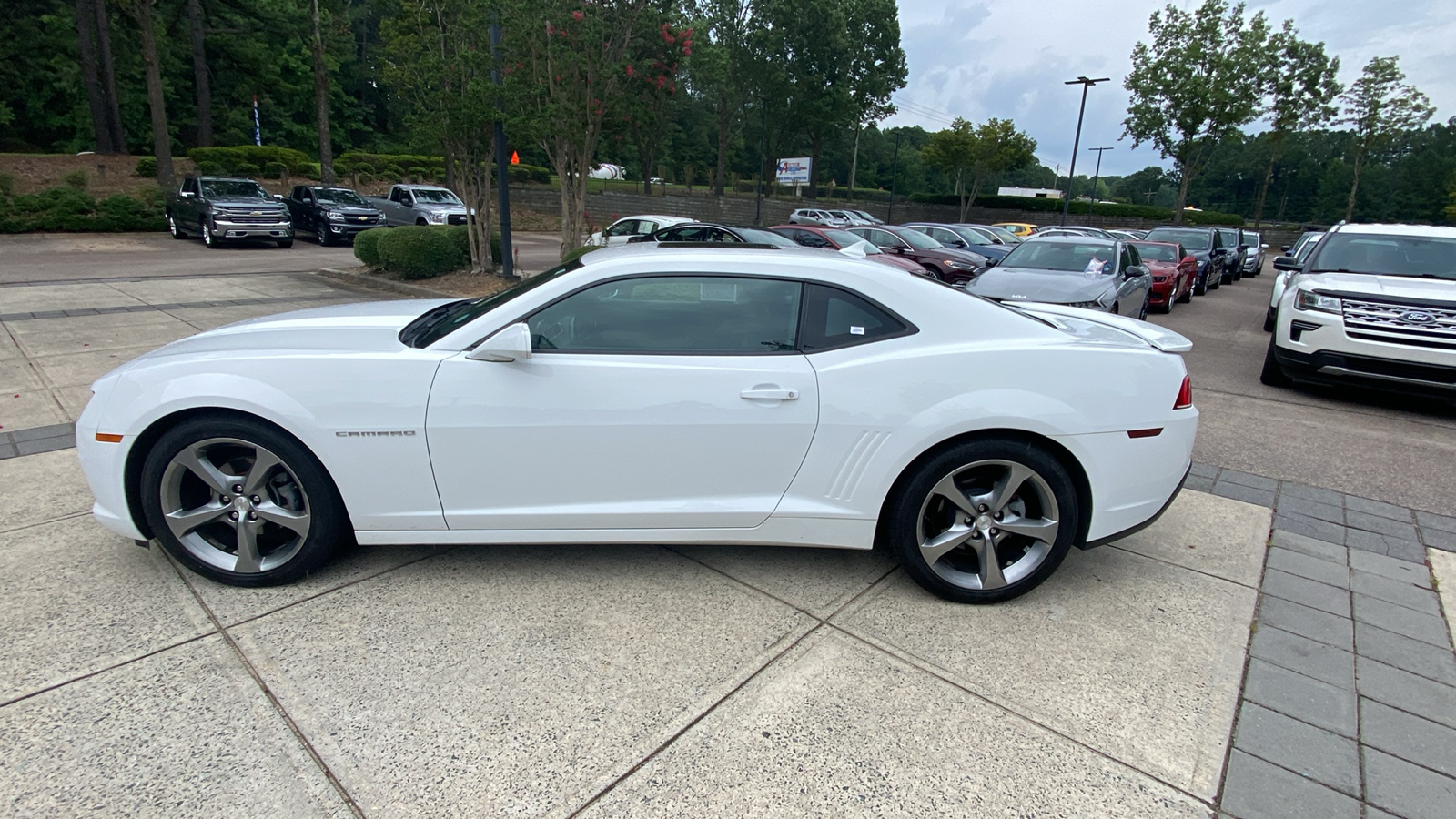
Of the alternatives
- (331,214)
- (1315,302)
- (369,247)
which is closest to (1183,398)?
(1315,302)

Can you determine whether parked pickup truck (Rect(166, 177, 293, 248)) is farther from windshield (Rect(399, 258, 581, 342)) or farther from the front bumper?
windshield (Rect(399, 258, 581, 342))

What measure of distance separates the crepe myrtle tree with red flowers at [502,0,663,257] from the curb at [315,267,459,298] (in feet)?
9.49

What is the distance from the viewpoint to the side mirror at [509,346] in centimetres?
281

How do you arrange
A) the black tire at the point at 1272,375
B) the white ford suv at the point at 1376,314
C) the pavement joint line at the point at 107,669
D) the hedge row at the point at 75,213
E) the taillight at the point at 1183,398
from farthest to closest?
the hedge row at the point at 75,213 → the black tire at the point at 1272,375 → the white ford suv at the point at 1376,314 → the taillight at the point at 1183,398 → the pavement joint line at the point at 107,669

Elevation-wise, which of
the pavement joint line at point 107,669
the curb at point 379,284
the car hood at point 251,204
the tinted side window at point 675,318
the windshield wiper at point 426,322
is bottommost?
the pavement joint line at point 107,669

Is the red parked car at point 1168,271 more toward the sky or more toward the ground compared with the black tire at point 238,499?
more toward the sky

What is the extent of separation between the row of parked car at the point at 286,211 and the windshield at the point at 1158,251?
694 inches

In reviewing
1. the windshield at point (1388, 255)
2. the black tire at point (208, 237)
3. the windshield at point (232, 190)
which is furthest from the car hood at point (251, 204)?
the windshield at point (1388, 255)

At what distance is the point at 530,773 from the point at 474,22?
1177 cm

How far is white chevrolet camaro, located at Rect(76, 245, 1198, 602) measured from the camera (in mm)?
2885

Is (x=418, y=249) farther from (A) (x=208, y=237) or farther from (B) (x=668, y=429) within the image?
(B) (x=668, y=429)

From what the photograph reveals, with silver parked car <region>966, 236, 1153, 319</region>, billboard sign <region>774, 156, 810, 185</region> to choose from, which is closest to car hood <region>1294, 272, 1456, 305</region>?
silver parked car <region>966, 236, 1153, 319</region>

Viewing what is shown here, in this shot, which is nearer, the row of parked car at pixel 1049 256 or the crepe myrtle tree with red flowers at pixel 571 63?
the row of parked car at pixel 1049 256

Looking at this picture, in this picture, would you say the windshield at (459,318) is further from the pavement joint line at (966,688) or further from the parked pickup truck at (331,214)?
the parked pickup truck at (331,214)
